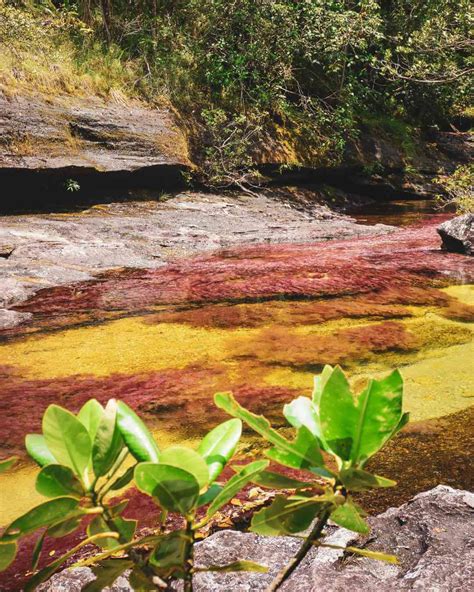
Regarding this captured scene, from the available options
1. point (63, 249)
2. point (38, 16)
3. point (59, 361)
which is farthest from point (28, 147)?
point (59, 361)

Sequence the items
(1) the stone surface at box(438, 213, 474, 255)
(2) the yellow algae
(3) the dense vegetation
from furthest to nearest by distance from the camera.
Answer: (3) the dense vegetation → (1) the stone surface at box(438, 213, 474, 255) → (2) the yellow algae

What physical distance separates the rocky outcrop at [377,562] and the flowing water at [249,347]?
0.36 metres

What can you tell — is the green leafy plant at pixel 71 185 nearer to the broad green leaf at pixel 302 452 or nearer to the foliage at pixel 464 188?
the foliage at pixel 464 188

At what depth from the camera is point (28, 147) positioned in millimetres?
8023

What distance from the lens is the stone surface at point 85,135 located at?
26.2ft

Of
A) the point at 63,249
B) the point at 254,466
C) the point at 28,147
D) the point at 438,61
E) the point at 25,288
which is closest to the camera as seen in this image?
the point at 254,466

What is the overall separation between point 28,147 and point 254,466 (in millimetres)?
8548

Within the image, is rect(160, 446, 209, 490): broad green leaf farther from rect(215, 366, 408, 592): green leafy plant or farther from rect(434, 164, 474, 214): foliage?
rect(434, 164, 474, 214): foliage

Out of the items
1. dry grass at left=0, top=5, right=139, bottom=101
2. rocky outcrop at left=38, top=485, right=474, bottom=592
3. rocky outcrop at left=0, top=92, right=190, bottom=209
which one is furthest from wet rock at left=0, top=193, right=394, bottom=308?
rocky outcrop at left=38, top=485, right=474, bottom=592

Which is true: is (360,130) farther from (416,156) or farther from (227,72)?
(227,72)

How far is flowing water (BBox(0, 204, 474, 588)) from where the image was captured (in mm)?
2484

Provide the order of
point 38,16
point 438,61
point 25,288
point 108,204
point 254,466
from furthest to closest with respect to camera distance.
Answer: point 438,61 → point 38,16 → point 108,204 → point 25,288 → point 254,466

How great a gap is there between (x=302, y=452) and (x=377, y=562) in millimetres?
1084

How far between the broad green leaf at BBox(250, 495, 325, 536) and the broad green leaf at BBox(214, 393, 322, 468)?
0.03 meters
